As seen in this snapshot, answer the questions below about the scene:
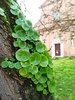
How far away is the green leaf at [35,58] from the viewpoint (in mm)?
1670

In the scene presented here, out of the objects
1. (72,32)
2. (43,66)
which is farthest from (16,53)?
(72,32)

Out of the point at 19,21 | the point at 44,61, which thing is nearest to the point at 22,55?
the point at 44,61

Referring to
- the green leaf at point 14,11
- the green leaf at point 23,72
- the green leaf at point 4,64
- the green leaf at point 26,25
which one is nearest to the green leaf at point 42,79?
A: the green leaf at point 23,72

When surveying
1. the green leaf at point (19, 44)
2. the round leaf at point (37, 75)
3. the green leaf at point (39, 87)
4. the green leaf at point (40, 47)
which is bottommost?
the green leaf at point (39, 87)

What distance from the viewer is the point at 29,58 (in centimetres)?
167

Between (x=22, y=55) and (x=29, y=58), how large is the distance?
0.17 feet

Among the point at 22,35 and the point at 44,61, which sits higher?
the point at 22,35

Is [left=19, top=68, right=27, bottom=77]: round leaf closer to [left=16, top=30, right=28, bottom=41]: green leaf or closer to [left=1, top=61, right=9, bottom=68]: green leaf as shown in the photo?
[left=1, top=61, right=9, bottom=68]: green leaf

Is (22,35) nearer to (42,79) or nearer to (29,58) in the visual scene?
(29,58)

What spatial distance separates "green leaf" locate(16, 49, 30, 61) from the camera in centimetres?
167

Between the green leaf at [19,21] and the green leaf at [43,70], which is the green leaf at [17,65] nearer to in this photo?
the green leaf at [43,70]

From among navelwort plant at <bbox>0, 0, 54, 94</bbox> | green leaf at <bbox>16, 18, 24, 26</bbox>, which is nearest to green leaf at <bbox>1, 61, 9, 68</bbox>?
navelwort plant at <bbox>0, 0, 54, 94</bbox>

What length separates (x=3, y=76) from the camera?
1.65 meters

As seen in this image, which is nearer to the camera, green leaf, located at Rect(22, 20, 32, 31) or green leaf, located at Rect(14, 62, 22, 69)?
green leaf, located at Rect(14, 62, 22, 69)
